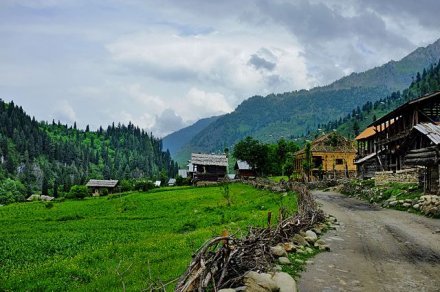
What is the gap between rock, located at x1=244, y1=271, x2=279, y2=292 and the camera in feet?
36.6

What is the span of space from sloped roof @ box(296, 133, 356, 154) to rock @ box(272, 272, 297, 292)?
311ft

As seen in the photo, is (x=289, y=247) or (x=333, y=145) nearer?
(x=289, y=247)

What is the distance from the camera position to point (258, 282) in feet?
37.2

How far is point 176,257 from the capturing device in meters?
19.0

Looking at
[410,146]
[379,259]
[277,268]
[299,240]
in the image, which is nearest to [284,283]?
[277,268]

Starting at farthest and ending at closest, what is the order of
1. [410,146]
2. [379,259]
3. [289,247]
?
[410,146]
[289,247]
[379,259]

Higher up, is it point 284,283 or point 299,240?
point 299,240

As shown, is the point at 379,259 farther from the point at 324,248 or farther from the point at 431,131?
the point at 431,131

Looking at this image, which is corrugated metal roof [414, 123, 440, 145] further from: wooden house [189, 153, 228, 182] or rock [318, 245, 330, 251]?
wooden house [189, 153, 228, 182]

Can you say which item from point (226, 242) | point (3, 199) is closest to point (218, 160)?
point (3, 199)

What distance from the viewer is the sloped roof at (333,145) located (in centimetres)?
10563

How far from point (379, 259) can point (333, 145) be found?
9402cm

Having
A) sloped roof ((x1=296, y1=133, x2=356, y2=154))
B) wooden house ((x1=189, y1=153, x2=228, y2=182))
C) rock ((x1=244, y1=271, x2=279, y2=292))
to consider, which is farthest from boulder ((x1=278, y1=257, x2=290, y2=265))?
wooden house ((x1=189, y1=153, x2=228, y2=182))

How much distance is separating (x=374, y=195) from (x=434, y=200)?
1415 cm
